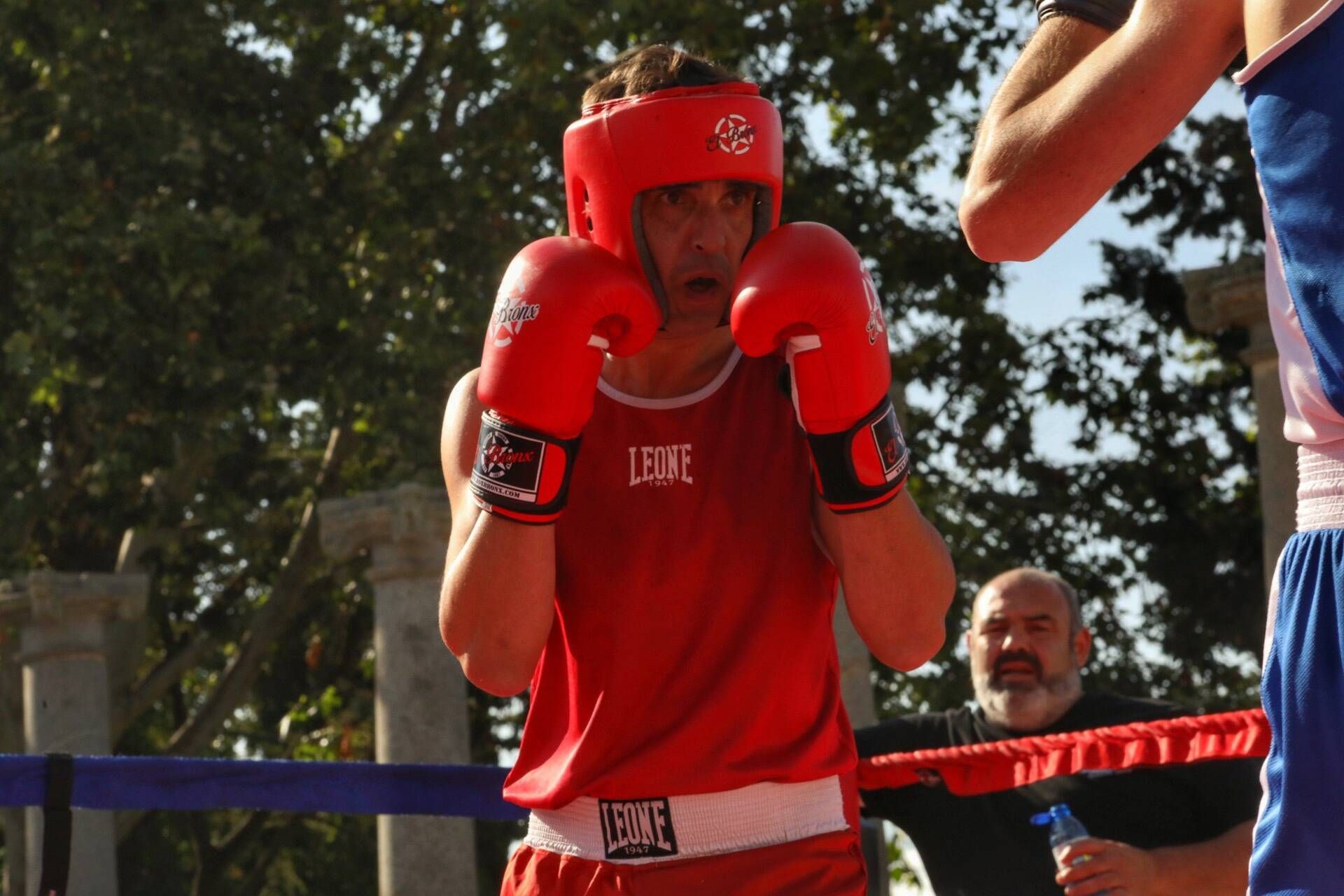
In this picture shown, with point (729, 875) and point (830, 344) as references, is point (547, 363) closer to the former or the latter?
point (830, 344)

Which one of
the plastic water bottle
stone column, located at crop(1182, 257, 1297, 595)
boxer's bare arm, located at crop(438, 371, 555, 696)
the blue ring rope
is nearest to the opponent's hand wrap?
boxer's bare arm, located at crop(438, 371, 555, 696)

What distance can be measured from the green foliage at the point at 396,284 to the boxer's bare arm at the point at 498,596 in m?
7.44

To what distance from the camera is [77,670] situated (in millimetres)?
8992

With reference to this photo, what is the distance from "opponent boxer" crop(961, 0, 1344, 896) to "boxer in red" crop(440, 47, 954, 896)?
53 centimetres

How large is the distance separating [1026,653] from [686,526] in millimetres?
2517

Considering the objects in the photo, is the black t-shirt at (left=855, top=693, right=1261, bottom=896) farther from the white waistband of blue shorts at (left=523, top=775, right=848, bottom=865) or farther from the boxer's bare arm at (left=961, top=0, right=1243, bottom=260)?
the boxer's bare arm at (left=961, top=0, right=1243, bottom=260)

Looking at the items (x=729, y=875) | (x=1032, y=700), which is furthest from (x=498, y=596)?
(x=1032, y=700)

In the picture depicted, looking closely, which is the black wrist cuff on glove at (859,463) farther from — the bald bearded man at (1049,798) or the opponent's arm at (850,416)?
the bald bearded man at (1049,798)

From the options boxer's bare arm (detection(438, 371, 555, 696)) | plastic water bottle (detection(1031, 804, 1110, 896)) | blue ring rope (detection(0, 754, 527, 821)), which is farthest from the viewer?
plastic water bottle (detection(1031, 804, 1110, 896))

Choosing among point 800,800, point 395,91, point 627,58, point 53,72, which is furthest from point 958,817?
point 395,91

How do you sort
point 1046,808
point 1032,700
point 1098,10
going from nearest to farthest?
point 1098,10 < point 1046,808 < point 1032,700

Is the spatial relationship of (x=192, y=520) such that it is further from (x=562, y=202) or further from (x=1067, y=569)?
(x=1067, y=569)

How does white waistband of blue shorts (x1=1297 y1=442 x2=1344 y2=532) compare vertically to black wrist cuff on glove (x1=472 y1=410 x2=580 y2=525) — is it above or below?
below

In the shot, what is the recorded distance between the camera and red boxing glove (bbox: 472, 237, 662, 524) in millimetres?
2326
